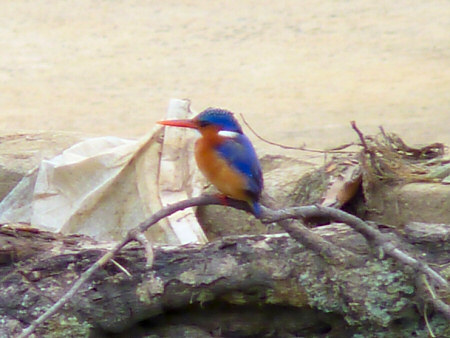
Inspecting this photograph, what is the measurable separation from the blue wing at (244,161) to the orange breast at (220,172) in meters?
0.01

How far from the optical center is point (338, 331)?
7.70ft

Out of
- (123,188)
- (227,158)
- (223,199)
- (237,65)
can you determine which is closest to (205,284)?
(223,199)

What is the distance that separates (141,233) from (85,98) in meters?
5.07

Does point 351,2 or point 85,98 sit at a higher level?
point 351,2

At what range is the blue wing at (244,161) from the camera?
2.18 metres

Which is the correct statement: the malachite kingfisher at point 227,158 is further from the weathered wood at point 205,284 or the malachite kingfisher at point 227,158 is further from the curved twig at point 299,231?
the weathered wood at point 205,284

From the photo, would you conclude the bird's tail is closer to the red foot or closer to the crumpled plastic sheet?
the red foot

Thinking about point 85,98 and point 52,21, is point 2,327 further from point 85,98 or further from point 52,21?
point 52,21

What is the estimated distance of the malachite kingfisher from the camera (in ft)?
7.18

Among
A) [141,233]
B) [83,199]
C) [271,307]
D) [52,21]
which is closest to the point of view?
[141,233]

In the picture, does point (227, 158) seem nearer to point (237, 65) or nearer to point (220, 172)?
point (220, 172)

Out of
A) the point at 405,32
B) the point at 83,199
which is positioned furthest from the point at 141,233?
the point at 405,32

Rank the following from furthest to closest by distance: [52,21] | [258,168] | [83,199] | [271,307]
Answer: [52,21] < [83,199] < [271,307] < [258,168]

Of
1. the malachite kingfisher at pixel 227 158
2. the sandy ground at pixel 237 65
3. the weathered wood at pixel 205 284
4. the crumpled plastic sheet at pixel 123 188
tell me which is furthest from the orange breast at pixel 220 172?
the sandy ground at pixel 237 65
